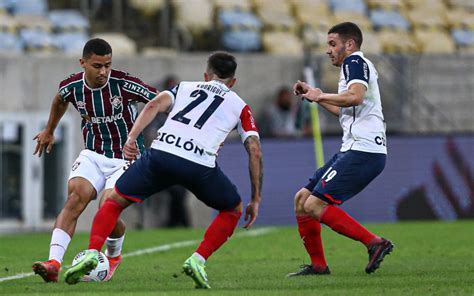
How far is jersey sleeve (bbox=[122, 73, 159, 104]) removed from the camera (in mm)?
10031

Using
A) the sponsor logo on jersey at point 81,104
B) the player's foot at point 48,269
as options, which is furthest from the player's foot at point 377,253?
the sponsor logo on jersey at point 81,104

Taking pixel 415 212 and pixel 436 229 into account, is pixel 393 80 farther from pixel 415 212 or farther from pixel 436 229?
pixel 436 229

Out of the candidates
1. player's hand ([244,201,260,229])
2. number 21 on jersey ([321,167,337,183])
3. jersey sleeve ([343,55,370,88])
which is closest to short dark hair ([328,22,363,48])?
jersey sleeve ([343,55,370,88])

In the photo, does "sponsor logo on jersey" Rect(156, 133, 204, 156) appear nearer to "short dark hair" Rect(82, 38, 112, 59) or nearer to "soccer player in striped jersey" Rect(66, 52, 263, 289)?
"soccer player in striped jersey" Rect(66, 52, 263, 289)

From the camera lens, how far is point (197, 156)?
8.72 meters

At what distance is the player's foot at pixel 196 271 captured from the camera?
8.52 meters

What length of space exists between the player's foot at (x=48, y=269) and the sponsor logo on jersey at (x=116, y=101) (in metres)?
1.48

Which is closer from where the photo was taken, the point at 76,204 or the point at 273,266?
the point at 76,204

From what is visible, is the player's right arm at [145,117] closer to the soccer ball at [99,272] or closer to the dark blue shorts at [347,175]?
the soccer ball at [99,272]

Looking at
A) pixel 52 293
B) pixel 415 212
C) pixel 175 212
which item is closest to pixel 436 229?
pixel 415 212

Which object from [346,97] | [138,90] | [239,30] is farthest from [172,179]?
[239,30]

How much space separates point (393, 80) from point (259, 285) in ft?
48.7

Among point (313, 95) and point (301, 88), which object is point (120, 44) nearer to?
point (301, 88)

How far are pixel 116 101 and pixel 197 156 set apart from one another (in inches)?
64.3
